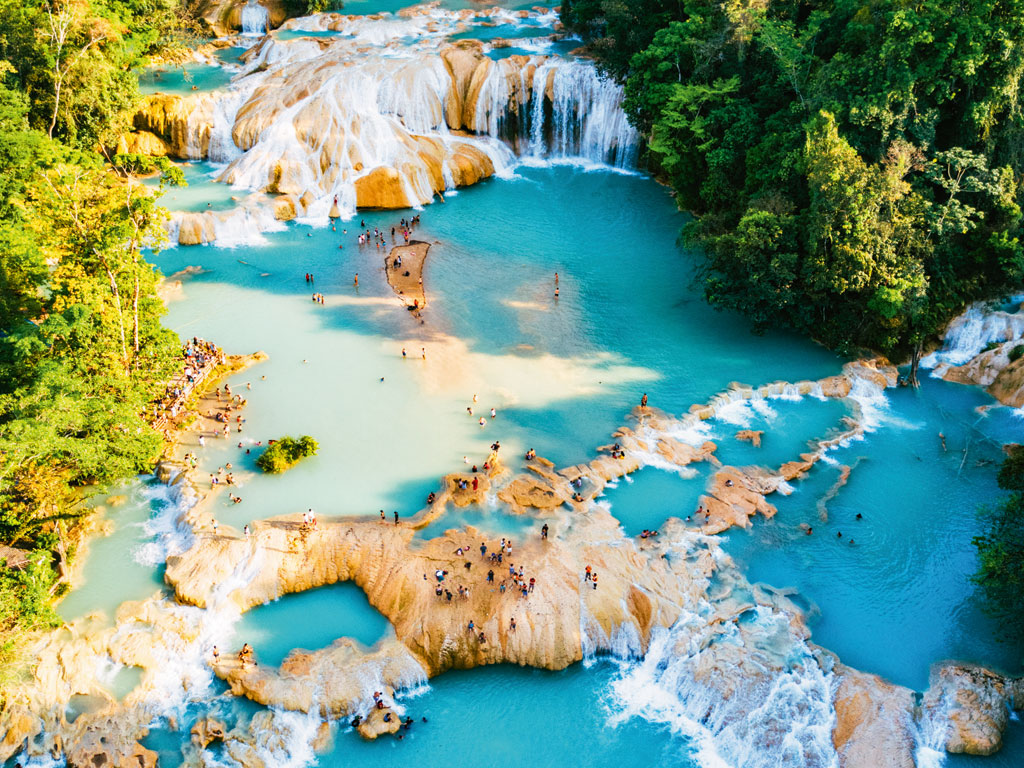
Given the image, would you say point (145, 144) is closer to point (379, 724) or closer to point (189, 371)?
point (189, 371)

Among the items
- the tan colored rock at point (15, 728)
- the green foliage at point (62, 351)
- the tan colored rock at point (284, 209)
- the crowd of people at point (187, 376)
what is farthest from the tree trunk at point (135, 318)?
the tan colored rock at point (284, 209)

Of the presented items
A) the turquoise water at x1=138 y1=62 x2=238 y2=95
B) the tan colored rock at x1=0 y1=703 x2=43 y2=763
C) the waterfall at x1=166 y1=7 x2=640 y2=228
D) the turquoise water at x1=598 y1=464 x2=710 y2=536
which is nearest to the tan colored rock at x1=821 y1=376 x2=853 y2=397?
the turquoise water at x1=598 y1=464 x2=710 y2=536

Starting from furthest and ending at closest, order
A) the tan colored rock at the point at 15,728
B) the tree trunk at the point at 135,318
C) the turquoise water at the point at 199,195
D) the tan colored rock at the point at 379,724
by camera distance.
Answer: the turquoise water at the point at 199,195 → the tree trunk at the point at 135,318 → the tan colored rock at the point at 379,724 → the tan colored rock at the point at 15,728

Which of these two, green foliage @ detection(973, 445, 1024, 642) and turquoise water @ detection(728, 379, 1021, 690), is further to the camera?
turquoise water @ detection(728, 379, 1021, 690)

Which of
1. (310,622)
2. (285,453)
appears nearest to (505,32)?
(285,453)

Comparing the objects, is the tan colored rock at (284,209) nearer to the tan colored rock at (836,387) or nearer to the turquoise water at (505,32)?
the turquoise water at (505,32)

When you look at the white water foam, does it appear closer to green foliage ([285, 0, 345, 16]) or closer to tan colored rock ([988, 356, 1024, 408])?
tan colored rock ([988, 356, 1024, 408])

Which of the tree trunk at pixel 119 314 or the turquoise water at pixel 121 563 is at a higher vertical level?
the tree trunk at pixel 119 314
